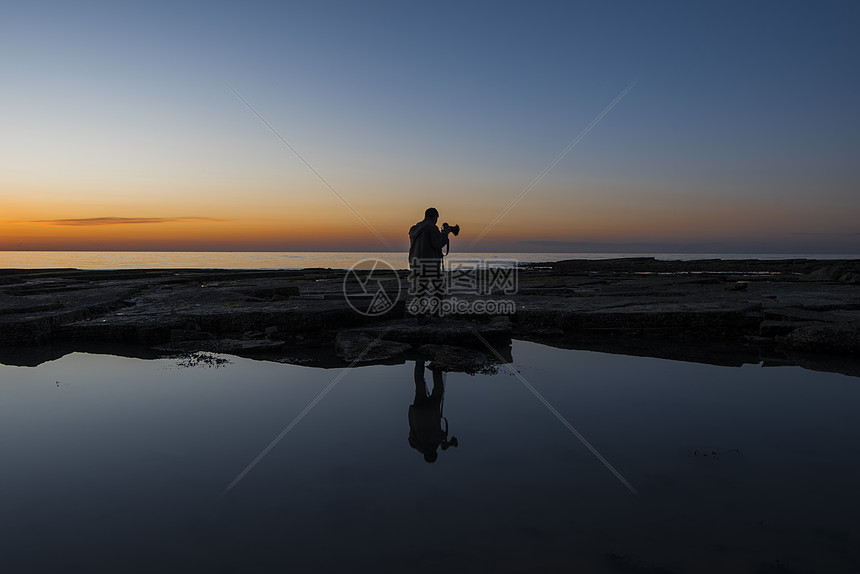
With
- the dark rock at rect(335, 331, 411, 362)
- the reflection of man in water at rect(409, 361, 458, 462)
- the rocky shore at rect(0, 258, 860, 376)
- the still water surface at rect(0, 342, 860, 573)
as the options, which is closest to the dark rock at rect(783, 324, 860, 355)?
the rocky shore at rect(0, 258, 860, 376)

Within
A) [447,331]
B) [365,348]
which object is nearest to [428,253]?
[447,331]

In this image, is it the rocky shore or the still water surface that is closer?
the still water surface

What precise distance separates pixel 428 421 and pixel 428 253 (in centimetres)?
509

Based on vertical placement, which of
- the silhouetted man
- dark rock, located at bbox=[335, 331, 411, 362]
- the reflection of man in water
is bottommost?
the reflection of man in water

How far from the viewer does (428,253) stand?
32.4 feet

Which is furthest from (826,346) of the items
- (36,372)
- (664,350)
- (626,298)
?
(36,372)

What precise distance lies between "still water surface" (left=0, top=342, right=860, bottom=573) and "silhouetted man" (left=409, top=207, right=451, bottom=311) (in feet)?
12.2

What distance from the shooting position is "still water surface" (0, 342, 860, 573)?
281 cm

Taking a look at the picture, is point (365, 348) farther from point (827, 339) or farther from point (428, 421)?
point (827, 339)

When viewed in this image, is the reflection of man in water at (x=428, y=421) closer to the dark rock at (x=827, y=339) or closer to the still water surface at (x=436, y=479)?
the still water surface at (x=436, y=479)

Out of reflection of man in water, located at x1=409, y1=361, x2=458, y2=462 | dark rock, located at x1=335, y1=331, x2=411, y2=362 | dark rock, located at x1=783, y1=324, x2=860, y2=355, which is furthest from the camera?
dark rock, located at x1=335, y1=331, x2=411, y2=362

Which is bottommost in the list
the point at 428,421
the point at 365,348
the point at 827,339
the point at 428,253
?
the point at 428,421

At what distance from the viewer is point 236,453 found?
4.27m

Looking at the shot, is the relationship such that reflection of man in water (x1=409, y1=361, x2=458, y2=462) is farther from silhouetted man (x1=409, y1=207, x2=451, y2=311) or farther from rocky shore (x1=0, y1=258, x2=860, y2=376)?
silhouetted man (x1=409, y1=207, x2=451, y2=311)
